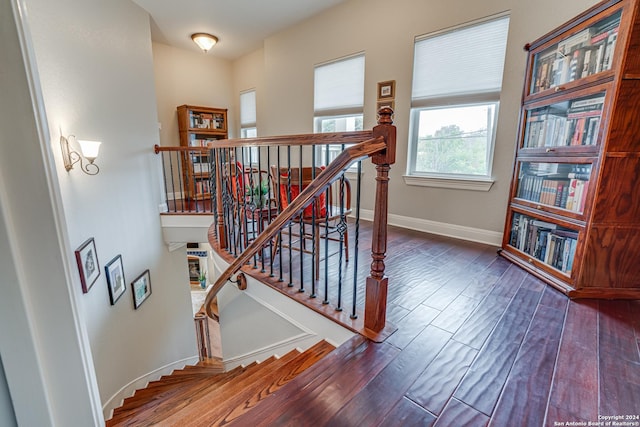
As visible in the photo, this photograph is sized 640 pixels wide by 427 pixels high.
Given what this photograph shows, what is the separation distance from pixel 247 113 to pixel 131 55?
8.31 ft

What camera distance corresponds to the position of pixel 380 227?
139 centimetres

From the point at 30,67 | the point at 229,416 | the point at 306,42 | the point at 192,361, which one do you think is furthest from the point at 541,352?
the point at 192,361

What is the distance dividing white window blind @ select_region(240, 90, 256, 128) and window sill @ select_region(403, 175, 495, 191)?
3584 mm

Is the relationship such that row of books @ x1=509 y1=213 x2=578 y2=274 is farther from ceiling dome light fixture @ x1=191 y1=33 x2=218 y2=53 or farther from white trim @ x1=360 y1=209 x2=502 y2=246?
ceiling dome light fixture @ x1=191 y1=33 x2=218 y2=53

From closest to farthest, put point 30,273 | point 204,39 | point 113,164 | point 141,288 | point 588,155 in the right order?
point 30,273 < point 588,155 < point 113,164 < point 141,288 < point 204,39

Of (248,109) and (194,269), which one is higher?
(248,109)

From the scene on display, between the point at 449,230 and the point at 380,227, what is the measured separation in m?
2.12

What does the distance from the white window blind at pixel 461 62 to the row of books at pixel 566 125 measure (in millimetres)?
593

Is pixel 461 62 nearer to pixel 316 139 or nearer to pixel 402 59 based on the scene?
pixel 402 59

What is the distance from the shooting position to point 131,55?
3318 millimetres

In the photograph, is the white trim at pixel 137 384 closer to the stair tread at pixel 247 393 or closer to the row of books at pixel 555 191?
the stair tread at pixel 247 393

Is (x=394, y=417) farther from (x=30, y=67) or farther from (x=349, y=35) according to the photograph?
(x=349, y=35)

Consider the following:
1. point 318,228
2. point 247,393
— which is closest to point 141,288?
point 318,228

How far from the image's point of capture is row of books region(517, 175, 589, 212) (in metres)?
1.90
